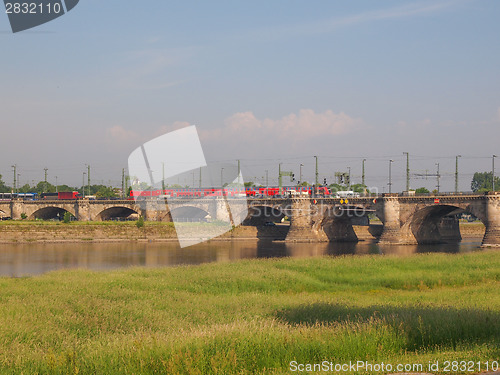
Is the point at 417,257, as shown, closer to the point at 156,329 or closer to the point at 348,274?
the point at 348,274

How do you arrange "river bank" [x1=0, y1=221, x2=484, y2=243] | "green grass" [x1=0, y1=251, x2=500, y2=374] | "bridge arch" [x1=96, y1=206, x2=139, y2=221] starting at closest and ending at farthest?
"green grass" [x1=0, y1=251, x2=500, y2=374]
"river bank" [x1=0, y1=221, x2=484, y2=243]
"bridge arch" [x1=96, y1=206, x2=139, y2=221]

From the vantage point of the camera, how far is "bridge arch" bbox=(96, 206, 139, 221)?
12756 centimetres

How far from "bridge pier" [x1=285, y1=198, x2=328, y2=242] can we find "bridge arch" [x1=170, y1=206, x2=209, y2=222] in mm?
28248

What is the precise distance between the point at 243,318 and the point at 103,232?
84215 millimetres

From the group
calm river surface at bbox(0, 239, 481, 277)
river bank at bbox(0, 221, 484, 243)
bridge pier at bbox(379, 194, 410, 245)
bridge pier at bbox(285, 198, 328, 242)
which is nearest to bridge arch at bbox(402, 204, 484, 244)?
bridge pier at bbox(379, 194, 410, 245)

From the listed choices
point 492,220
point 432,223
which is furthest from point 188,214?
point 492,220

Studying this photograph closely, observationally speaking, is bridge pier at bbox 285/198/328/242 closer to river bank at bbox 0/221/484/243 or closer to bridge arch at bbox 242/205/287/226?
river bank at bbox 0/221/484/243

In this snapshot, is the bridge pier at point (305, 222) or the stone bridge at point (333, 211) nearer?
the stone bridge at point (333, 211)

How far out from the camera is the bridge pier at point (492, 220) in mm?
86562

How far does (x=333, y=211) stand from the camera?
107m

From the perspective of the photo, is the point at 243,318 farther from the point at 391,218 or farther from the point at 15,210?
the point at 15,210

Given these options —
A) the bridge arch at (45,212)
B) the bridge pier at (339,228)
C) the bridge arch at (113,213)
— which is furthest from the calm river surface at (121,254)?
the bridge arch at (45,212)

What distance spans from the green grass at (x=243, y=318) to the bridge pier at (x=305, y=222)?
57437mm

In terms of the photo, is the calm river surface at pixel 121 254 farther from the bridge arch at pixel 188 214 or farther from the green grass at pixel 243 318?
the bridge arch at pixel 188 214
